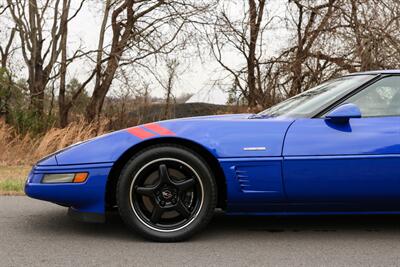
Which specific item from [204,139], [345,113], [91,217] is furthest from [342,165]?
[91,217]

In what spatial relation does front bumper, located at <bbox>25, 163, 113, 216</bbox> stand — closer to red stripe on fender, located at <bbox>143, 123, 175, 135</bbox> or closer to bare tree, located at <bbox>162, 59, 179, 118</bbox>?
red stripe on fender, located at <bbox>143, 123, 175, 135</bbox>

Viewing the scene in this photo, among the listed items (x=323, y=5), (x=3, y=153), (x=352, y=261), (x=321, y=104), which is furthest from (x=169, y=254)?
(x=323, y=5)

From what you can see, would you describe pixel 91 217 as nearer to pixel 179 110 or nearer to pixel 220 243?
pixel 220 243

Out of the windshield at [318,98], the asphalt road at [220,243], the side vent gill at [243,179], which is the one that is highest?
the windshield at [318,98]

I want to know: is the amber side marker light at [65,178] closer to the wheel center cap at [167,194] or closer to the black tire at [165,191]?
the black tire at [165,191]

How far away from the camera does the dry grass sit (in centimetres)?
985

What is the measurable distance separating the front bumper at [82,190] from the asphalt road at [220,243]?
11.8 inches

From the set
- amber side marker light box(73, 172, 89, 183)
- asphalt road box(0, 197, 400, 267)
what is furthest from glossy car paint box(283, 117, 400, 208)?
amber side marker light box(73, 172, 89, 183)

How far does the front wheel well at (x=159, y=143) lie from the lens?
3943 mm

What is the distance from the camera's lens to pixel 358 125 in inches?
155

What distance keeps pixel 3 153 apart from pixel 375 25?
341 inches

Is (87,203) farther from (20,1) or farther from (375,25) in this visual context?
(20,1)

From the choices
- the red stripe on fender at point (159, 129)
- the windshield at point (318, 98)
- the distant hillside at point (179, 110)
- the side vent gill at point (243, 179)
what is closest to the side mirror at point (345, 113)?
the windshield at point (318, 98)

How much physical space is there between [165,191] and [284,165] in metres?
0.92
